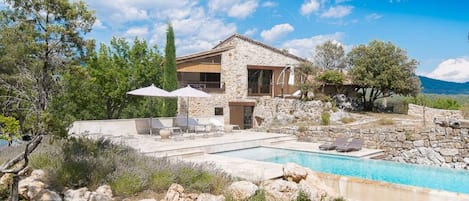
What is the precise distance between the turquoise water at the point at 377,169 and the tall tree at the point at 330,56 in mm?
17239

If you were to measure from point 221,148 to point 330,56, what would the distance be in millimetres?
19207

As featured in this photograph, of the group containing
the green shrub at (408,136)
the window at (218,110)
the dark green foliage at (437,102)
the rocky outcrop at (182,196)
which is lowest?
the rocky outcrop at (182,196)

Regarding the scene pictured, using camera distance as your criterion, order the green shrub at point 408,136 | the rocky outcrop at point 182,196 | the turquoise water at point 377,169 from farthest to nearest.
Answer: the green shrub at point 408,136
the turquoise water at point 377,169
the rocky outcrop at point 182,196

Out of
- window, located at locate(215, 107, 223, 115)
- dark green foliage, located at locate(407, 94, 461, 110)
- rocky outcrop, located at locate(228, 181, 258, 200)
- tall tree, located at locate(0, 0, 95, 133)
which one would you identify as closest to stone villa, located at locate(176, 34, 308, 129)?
window, located at locate(215, 107, 223, 115)

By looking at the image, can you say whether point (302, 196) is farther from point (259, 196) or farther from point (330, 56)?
point (330, 56)

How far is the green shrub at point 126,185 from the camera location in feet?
23.0

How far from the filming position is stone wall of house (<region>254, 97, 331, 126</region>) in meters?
23.4

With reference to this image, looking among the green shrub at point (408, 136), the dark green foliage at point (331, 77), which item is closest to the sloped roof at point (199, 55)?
the dark green foliage at point (331, 77)

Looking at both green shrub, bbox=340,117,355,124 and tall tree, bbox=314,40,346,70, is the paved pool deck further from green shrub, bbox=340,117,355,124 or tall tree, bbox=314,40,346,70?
tall tree, bbox=314,40,346,70

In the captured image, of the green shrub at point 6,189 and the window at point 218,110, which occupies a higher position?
the window at point 218,110

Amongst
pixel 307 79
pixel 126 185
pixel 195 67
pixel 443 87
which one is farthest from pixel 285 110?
pixel 443 87

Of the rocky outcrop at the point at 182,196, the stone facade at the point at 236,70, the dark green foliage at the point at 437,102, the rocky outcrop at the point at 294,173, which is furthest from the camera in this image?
the dark green foliage at the point at 437,102

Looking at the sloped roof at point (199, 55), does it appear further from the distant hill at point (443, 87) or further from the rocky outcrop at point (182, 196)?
the distant hill at point (443, 87)

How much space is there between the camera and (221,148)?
1479 cm
